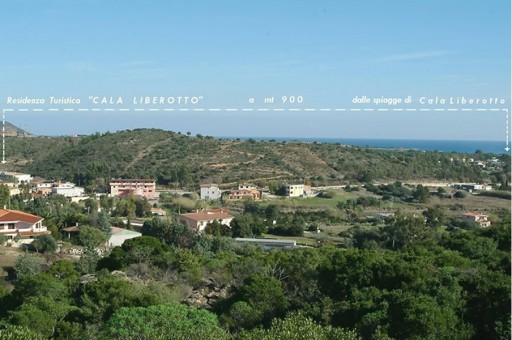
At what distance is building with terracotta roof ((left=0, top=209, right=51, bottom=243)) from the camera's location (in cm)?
2819

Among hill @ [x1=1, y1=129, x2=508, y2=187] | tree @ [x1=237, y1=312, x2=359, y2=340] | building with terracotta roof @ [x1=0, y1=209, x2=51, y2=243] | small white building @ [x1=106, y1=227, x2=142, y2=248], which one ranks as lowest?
small white building @ [x1=106, y1=227, x2=142, y2=248]

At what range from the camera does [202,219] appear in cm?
3259

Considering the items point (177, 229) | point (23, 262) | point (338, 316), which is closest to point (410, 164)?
point (177, 229)

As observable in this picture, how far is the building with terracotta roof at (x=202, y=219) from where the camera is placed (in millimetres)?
32188

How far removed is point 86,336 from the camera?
1080cm

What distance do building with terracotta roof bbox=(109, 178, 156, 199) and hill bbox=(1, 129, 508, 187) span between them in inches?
127

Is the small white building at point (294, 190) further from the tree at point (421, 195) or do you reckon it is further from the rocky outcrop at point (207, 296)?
the rocky outcrop at point (207, 296)

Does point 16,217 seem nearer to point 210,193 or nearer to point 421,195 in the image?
point 210,193

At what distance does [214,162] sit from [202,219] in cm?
1983

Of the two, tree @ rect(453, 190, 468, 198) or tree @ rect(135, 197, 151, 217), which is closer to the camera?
tree @ rect(135, 197, 151, 217)

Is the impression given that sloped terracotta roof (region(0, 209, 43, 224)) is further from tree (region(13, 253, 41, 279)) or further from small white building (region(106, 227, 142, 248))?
tree (region(13, 253, 41, 279))

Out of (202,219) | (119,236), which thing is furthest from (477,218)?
(119,236)

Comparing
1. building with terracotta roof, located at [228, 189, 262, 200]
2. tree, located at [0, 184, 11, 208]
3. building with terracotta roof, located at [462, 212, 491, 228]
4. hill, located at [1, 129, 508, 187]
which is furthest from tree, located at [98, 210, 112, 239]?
hill, located at [1, 129, 508, 187]

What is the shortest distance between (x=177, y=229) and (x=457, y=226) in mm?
14156
